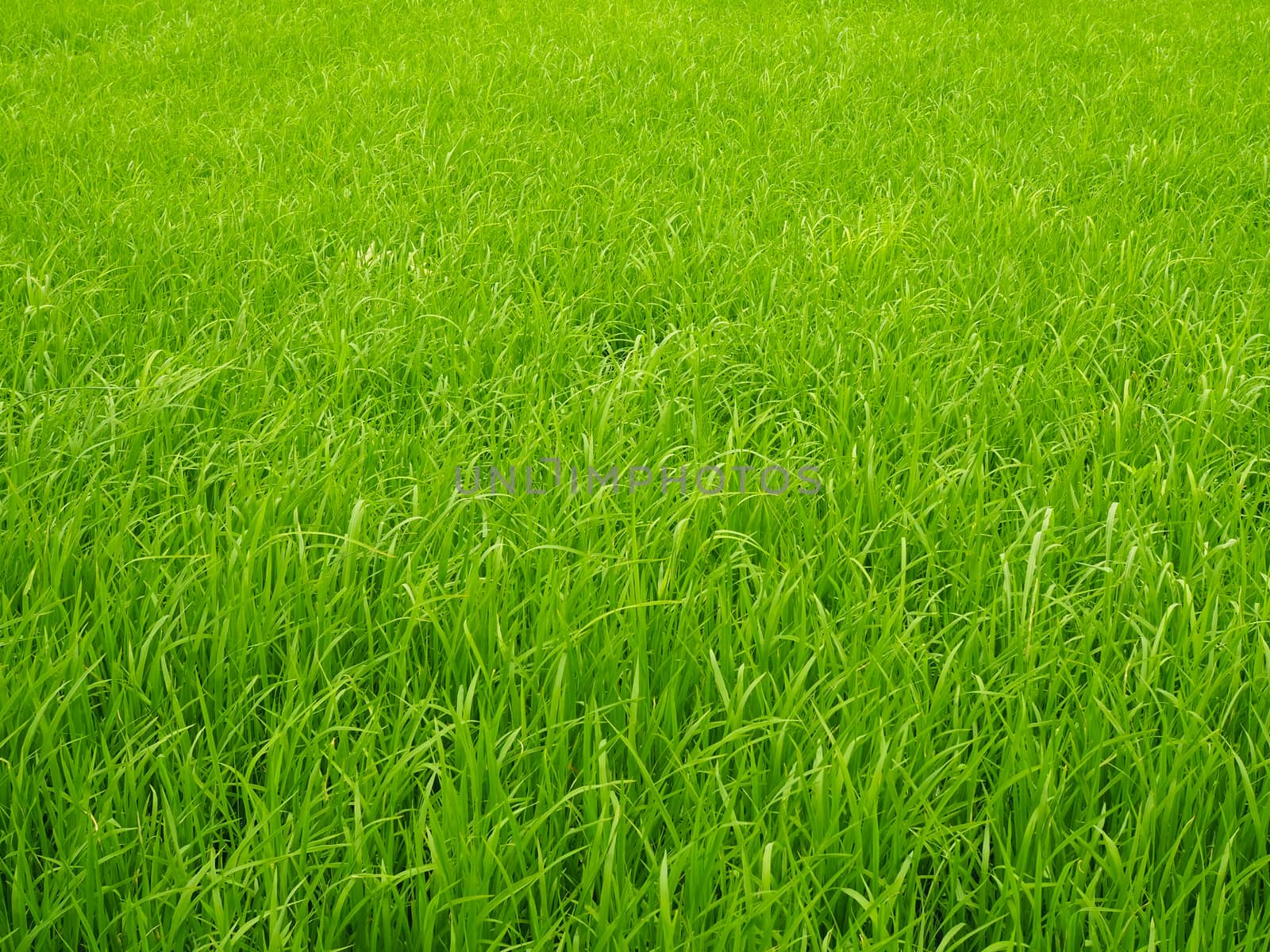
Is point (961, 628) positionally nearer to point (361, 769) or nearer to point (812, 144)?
point (361, 769)

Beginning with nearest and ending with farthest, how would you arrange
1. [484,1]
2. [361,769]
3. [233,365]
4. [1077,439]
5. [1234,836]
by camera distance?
[1234,836] < [361,769] < [1077,439] < [233,365] < [484,1]

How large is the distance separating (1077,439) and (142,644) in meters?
2.00

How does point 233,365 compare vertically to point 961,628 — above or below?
above

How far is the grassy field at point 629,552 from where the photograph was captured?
→ 4.67 feet

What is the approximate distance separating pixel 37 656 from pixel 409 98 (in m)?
4.49

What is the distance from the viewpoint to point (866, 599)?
1.88 meters

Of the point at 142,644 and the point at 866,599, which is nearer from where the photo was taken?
the point at 142,644

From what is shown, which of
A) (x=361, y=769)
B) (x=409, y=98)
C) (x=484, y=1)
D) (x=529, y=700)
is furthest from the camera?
(x=484, y=1)

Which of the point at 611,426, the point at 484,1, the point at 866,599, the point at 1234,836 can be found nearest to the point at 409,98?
the point at 484,1

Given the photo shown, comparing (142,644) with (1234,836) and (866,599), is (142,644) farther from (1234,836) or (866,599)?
(1234,836)

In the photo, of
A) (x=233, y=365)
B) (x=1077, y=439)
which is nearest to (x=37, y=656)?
(x=233, y=365)

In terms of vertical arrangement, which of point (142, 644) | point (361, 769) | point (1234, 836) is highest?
point (142, 644)

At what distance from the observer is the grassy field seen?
1425mm

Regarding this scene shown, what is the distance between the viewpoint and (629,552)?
6.89 feet
